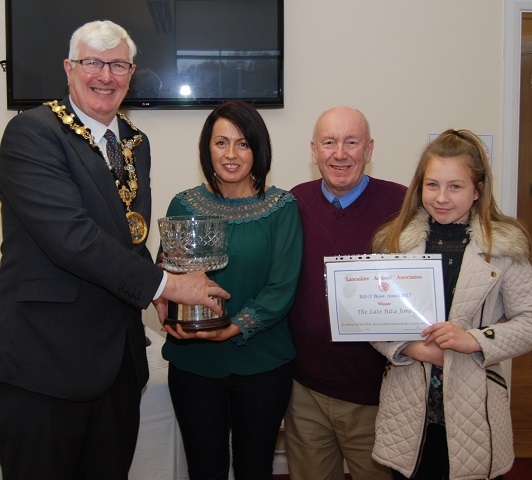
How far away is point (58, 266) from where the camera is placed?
5.13 ft

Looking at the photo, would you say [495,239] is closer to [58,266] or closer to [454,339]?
[454,339]

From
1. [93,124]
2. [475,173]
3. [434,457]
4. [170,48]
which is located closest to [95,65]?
[93,124]

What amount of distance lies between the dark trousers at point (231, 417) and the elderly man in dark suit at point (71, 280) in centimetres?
28

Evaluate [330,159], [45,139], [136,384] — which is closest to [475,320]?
[330,159]

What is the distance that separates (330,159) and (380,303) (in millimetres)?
595

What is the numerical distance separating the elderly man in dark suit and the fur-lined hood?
606 mm

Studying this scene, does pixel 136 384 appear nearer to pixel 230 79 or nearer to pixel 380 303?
pixel 380 303

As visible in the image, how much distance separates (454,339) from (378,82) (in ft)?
6.24

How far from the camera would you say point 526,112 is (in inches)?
157

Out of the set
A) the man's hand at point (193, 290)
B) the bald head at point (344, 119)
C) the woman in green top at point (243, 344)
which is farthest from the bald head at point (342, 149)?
the man's hand at point (193, 290)

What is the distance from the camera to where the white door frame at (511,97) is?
10.1 ft

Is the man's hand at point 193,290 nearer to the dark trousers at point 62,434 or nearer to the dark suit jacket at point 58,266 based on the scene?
the dark suit jacket at point 58,266

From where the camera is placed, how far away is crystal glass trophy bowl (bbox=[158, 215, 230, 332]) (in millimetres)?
1750

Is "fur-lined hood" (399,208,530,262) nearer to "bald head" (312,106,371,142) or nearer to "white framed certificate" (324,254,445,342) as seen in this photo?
"white framed certificate" (324,254,445,342)
